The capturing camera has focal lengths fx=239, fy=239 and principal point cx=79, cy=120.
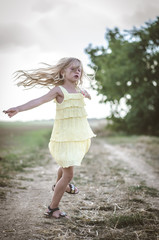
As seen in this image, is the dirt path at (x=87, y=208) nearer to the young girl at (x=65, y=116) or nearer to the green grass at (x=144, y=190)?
the green grass at (x=144, y=190)

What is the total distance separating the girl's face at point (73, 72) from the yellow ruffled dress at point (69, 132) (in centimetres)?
22

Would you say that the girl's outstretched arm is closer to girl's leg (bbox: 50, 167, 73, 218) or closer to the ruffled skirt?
the ruffled skirt

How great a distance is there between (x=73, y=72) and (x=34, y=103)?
0.75 m

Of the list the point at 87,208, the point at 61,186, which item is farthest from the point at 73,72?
the point at 87,208

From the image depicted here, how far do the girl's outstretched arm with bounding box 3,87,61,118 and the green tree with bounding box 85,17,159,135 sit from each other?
1520cm

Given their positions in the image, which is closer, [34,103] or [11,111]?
[11,111]

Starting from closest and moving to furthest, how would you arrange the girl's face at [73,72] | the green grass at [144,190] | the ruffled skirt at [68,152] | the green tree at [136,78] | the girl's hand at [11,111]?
1. the girl's hand at [11,111]
2. the ruffled skirt at [68,152]
3. the girl's face at [73,72]
4. the green grass at [144,190]
5. the green tree at [136,78]

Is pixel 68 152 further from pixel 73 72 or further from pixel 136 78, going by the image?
pixel 136 78

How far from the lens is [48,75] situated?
3395 mm

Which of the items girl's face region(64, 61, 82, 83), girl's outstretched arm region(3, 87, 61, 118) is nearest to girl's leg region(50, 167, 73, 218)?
girl's outstretched arm region(3, 87, 61, 118)

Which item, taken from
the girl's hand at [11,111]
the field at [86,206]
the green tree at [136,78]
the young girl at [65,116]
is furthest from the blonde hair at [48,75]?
the green tree at [136,78]

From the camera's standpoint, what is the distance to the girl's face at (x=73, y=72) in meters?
3.29

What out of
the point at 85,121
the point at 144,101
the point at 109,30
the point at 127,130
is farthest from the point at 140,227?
the point at 109,30

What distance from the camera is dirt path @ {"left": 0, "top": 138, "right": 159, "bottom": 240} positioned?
2.57 meters
